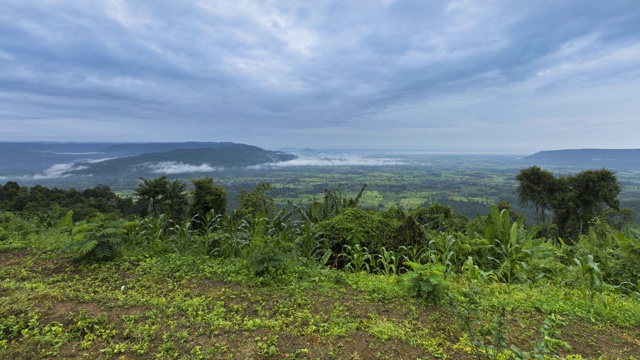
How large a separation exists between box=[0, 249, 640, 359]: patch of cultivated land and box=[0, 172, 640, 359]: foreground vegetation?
0.02 meters

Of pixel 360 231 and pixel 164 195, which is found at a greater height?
pixel 360 231

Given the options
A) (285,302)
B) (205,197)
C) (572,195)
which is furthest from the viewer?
(572,195)

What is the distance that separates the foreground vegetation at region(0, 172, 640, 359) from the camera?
2.55 m

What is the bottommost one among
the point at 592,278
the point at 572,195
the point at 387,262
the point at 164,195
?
the point at 164,195

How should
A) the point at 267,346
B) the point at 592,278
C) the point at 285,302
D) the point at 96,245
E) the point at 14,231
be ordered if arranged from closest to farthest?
the point at 267,346
the point at 285,302
the point at 592,278
the point at 96,245
the point at 14,231

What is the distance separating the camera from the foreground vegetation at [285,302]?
8.37 ft

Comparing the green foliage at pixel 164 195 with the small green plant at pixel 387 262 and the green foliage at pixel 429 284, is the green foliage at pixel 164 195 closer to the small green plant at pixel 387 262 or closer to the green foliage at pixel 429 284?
the small green plant at pixel 387 262

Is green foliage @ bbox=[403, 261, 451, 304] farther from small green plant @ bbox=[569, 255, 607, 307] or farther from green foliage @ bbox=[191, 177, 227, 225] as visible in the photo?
green foliage @ bbox=[191, 177, 227, 225]

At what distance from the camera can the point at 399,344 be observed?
2654 mm

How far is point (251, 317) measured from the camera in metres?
3.07

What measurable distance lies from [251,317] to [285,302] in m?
0.46

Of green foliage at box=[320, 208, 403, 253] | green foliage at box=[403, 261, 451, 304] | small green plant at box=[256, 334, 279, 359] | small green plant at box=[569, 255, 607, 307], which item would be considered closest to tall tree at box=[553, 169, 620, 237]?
small green plant at box=[569, 255, 607, 307]

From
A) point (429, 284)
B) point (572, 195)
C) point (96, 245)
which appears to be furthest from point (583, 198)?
point (96, 245)

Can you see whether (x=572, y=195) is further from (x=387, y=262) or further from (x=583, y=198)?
(x=387, y=262)
